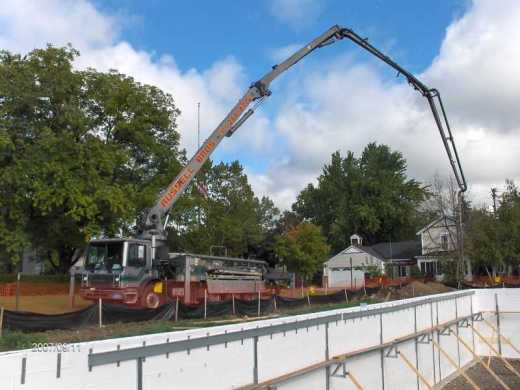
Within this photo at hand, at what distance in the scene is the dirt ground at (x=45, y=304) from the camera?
1019 inches

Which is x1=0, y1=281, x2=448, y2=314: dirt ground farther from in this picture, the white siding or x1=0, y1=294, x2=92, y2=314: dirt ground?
the white siding

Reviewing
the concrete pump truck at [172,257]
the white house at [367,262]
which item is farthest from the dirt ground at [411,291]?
the white house at [367,262]

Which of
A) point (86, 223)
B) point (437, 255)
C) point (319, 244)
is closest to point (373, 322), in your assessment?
point (86, 223)

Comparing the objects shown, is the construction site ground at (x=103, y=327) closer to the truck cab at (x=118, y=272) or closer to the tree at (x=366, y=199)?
the truck cab at (x=118, y=272)

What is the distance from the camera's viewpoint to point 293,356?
9477mm

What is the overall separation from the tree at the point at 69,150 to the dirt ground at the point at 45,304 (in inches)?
109

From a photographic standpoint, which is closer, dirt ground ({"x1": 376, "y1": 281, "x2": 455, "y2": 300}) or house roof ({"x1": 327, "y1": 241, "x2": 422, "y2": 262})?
dirt ground ({"x1": 376, "y1": 281, "x2": 455, "y2": 300})

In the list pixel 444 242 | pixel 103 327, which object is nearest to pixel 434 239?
pixel 444 242

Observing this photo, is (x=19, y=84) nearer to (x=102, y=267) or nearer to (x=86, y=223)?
(x=86, y=223)

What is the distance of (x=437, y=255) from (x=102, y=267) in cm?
3971

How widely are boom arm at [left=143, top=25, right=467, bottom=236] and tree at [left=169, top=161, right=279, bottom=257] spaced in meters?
18.5

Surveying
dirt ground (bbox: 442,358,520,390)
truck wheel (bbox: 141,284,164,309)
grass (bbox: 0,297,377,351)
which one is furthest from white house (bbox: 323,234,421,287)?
grass (bbox: 0,297,377,351)

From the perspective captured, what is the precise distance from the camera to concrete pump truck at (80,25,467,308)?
21422 mm

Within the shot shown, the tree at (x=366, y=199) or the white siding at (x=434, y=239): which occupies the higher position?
the tree at (x=366, y=199)
